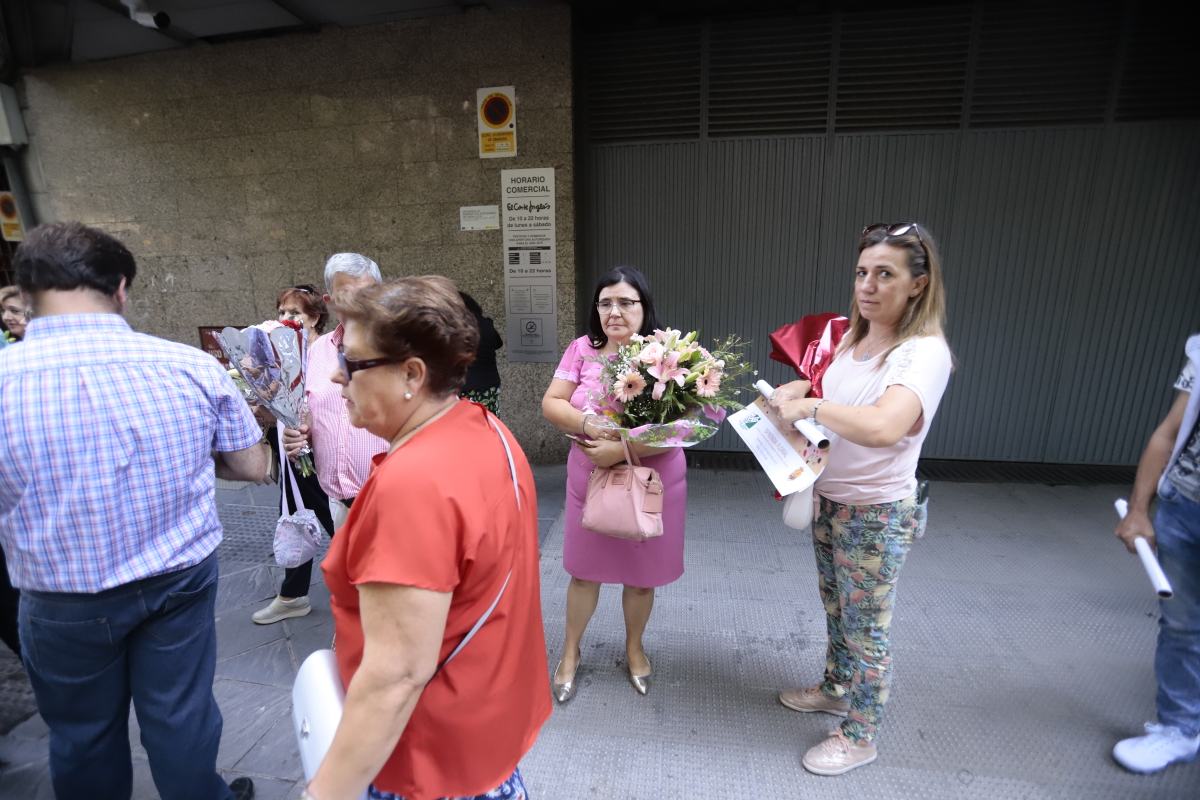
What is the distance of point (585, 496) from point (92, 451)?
1630 millimetres

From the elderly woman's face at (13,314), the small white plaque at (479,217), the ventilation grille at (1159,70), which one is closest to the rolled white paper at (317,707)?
the elderly woman's face at (13,314)

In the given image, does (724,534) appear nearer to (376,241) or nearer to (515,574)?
(515,574)

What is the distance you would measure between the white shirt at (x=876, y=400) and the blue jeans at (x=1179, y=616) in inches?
38.3

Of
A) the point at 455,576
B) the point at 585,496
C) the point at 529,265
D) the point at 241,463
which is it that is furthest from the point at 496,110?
the point at 455,576

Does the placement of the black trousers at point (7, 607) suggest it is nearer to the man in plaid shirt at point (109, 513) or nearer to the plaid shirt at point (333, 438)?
the man in plaid shirt at point (109, 513)

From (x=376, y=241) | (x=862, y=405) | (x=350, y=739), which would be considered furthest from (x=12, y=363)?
(x=376, y=241)

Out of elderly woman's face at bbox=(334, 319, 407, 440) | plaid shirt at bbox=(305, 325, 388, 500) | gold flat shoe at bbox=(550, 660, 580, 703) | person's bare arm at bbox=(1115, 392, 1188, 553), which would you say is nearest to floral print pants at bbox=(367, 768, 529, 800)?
elderly woman's face at bbox=(334, 319, 407, 440)

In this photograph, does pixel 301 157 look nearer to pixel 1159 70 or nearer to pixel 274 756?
pixel 274 756

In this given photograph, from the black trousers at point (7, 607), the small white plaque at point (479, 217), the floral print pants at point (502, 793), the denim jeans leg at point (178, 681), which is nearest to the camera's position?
the floral print pants at point (502, 793)

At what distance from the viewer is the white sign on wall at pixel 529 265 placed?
4824 millimetres

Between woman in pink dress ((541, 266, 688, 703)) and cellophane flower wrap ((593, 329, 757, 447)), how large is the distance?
0.25m

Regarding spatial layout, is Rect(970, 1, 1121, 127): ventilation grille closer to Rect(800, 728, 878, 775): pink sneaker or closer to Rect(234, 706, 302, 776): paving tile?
Rect(800, 728, 878, 775): pink sneaker

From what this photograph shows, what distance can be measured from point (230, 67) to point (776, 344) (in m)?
5.90

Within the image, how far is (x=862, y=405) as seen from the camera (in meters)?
1.79
